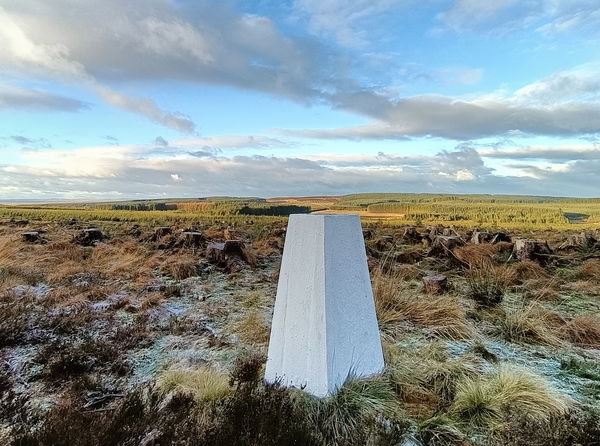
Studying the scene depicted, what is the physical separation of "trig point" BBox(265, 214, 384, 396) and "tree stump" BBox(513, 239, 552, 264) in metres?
8.15

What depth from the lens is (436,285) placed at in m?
7.10

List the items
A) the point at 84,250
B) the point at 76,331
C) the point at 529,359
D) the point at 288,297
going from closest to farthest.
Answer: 1. the point at 288,297
2. the point at 529,359
3. the point at 76,331
4. the point at 84,250

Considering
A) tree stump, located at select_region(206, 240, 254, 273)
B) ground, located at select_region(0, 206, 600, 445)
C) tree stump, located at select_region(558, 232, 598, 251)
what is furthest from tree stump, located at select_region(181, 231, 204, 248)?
tree stump, located at select_region(558, 232, 598, 251)

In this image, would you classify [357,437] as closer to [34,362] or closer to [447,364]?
[447,364]

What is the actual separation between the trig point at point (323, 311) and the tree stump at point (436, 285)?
3.96 metres

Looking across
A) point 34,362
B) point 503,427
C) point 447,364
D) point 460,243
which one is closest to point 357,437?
point 503,427

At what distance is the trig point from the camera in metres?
3.04

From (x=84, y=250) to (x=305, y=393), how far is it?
1068 cm

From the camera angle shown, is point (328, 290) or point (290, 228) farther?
point (290, 228)

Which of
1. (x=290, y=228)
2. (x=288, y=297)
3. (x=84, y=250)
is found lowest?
(x=84, y=250)

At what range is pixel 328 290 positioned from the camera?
307cm

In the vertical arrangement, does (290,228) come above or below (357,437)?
above

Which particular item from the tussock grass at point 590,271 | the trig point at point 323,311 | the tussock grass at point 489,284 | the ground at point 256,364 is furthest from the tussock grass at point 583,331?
the tussock grass at point 590,271

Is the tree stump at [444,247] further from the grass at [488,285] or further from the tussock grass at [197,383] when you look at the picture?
the tussock grass at [197,383]
